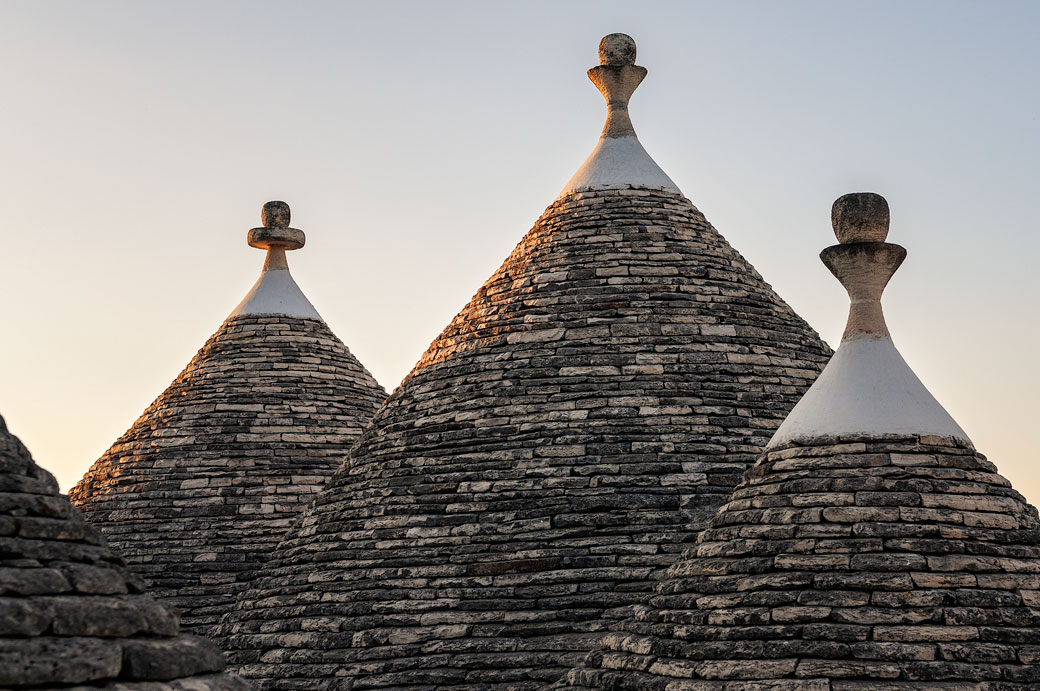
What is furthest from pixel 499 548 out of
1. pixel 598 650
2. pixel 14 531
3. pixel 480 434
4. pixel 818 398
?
pixel 14 531

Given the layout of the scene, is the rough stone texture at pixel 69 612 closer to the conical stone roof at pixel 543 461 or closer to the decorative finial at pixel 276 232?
the conical stone roof at pixel 543 461

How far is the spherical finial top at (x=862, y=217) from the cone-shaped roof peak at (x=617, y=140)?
4.50 meters

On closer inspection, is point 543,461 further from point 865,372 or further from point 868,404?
point 868,404

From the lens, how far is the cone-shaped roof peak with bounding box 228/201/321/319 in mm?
18500

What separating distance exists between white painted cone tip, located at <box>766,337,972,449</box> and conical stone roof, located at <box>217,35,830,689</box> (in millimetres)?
2023

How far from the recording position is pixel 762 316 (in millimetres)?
13602

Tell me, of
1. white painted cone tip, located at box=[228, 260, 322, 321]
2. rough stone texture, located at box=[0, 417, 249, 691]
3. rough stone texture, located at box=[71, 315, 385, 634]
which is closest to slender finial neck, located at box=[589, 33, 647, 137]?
rough stone texture, located at box=[71, 315, 385, 634]

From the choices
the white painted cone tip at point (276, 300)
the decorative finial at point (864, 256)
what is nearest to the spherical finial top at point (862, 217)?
the decorative finial at point (864, 256)

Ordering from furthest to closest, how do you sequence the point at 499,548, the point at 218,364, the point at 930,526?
1. the point at 218,364
2. the point at 499,548
3. the point at 930,526

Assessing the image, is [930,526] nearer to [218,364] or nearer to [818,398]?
[818,398]

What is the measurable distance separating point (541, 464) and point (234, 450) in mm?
5582

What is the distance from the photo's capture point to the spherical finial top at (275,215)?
1889 centimetres

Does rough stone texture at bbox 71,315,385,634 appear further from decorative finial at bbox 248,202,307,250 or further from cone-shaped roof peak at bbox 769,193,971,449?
cone-shaped roof peak at bbox 769,193,971,449

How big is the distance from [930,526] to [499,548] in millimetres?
3855
